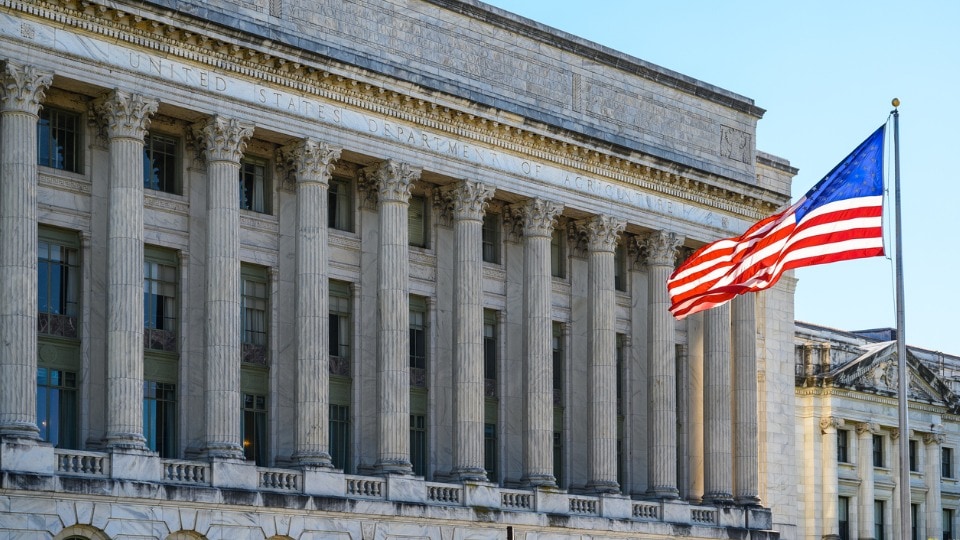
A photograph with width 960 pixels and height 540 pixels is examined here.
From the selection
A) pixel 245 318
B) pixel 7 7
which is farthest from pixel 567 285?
pixel 7 7

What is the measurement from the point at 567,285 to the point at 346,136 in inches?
489

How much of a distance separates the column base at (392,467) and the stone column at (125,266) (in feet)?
28.7

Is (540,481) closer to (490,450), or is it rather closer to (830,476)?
(490,450)

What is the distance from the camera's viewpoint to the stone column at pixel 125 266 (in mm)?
47594

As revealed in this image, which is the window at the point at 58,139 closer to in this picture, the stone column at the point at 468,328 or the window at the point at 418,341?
the window at the point at 418,341

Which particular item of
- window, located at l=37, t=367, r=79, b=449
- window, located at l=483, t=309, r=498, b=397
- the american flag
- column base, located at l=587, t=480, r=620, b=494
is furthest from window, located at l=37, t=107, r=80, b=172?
column base, located at l=587, t=480, r=620, b=494

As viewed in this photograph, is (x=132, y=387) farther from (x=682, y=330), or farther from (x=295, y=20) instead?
(x=682, y=330)

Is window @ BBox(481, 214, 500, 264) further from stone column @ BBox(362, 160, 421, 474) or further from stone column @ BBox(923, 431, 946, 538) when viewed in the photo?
stone column @ BBox(923, 431, 946, 538)

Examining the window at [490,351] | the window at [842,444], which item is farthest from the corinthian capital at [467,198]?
the window at [842,444]

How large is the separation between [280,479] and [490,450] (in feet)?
36.0

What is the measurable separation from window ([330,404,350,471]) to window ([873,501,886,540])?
118 ft

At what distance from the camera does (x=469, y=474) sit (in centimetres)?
5650

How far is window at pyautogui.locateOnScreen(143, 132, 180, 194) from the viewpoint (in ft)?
169

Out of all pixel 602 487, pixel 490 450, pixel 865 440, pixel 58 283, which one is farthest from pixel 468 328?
pixel 865 440
